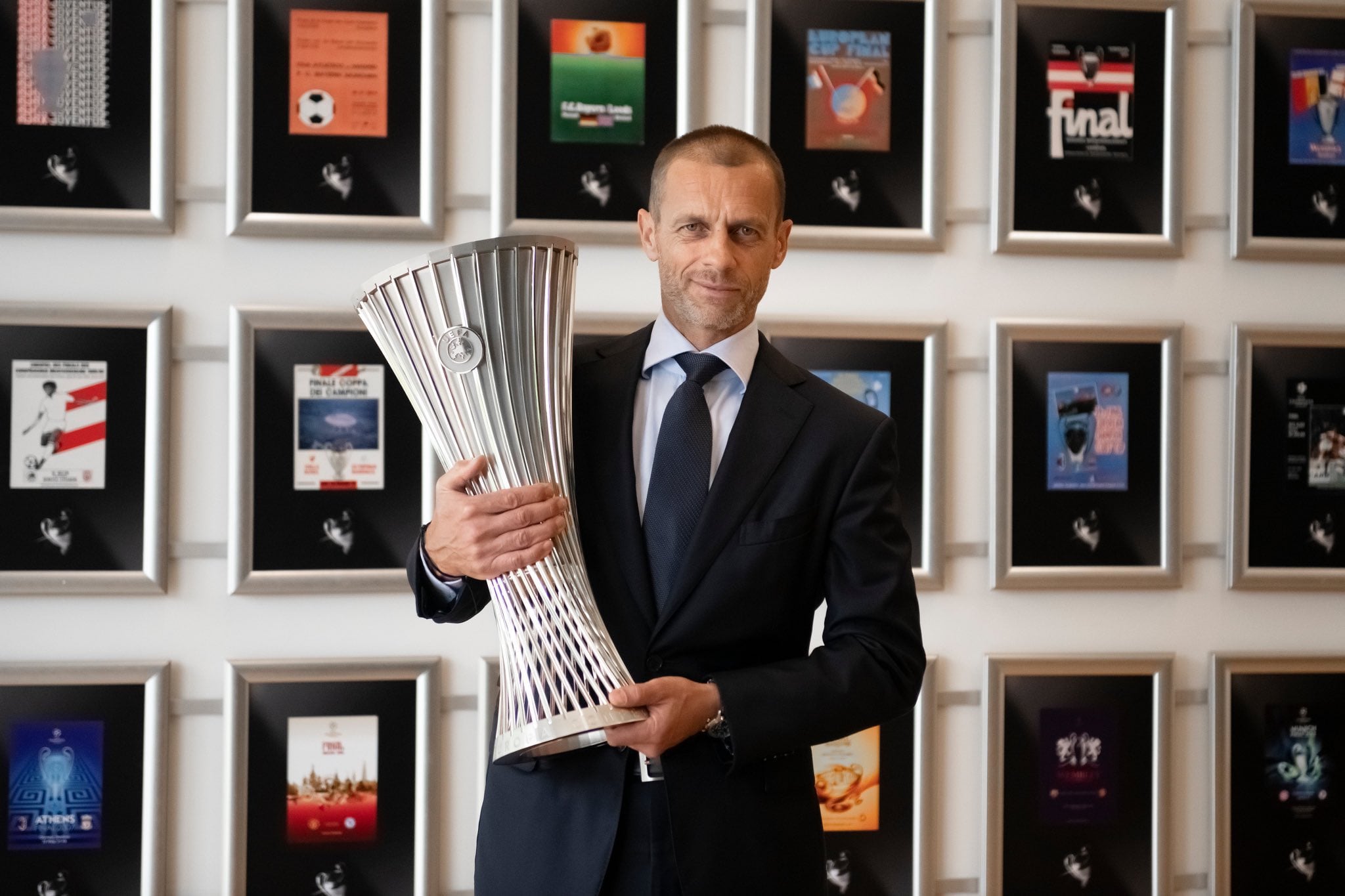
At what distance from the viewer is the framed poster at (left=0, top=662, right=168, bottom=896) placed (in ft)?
9.21

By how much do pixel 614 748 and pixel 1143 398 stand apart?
2.03 metres

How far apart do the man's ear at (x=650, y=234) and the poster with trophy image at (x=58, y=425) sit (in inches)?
62.8

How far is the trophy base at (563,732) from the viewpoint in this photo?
146cm

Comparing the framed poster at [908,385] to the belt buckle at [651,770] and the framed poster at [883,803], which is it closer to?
the framed poster at [883,803]

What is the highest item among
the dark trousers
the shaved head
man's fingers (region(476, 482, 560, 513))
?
the shaved head

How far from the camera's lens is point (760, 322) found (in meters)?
2.96

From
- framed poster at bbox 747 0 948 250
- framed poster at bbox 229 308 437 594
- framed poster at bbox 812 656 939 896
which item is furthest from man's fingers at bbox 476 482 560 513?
framed poster at bbox 812 656 939 896

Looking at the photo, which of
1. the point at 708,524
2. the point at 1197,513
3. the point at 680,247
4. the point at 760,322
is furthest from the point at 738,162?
the point at 1197,513

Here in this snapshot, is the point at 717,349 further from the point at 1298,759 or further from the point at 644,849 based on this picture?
the point at 1298,759

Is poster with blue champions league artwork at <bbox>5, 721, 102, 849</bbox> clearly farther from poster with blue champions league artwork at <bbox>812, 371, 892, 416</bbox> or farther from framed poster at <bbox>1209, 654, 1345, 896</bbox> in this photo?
framed poster at <bbox>1209, 654, 1345, 896</bbox>

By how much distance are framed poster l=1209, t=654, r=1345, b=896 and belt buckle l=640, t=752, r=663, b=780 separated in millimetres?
2084

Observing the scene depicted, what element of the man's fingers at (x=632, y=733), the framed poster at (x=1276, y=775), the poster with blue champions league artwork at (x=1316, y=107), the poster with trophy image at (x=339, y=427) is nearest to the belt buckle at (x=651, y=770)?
the man's fingers at (x=632, y=733)

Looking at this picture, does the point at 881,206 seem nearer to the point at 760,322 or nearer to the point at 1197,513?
the point at 760,322

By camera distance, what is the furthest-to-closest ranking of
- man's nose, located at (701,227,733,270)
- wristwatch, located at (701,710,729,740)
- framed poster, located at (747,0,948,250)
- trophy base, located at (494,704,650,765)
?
1. framed poster, located at (747,0,948,250)
2. man's nose, located at (701,227,733,270)
3. wristwatch, located at (701,710,729,740)
4. trophy base, located at (494,704,650,765)
